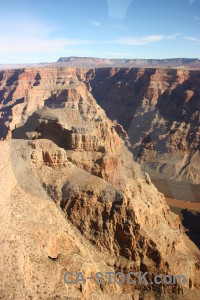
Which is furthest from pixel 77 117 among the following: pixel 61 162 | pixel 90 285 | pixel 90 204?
pixel 90 285

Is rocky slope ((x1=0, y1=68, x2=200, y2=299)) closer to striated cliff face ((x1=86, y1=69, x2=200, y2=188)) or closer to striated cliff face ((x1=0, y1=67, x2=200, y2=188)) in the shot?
striated cliff face ((x1=0, y1=67, x2=200, y2=188))

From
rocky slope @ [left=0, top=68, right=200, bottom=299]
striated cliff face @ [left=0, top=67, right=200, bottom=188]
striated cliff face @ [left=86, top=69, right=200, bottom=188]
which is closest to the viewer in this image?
rocky slope @ [left=0, top=68, right=200, bottom=299]

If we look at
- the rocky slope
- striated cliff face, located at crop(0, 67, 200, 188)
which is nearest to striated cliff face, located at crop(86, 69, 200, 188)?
striated cliff face, located at crop(0, 67, 200, 188)

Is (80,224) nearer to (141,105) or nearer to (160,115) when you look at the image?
(160,115)

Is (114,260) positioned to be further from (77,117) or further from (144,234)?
(77,117)

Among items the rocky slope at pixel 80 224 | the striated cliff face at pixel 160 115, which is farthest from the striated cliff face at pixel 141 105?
the rocky slope at pixel 80 224

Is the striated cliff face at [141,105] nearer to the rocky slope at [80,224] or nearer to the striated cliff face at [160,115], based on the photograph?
the striated cliff face at [160,115]

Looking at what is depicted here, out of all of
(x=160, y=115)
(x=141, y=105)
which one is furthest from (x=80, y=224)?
(x=141, y=105)

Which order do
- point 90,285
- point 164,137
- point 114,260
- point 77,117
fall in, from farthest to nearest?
point 164,137 < point 77,117 < point 114,260 < point 90,285
